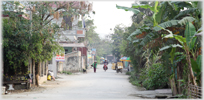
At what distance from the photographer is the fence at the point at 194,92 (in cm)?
905

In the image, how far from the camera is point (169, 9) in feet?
38.8

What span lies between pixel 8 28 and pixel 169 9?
25.9ft

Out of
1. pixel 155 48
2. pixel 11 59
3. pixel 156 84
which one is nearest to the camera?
pixel 155 48

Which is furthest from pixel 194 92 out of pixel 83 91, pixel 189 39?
pixel 83 91

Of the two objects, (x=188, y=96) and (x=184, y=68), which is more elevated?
(x=184, y=68)

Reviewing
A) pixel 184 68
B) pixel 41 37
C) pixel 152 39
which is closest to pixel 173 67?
pixel 184 68

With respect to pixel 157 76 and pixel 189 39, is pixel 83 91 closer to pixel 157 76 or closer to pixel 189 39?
pixel 157 76

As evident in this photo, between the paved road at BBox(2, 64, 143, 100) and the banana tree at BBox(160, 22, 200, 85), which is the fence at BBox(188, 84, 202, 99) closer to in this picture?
the banana tree at BBox(160, 22, 200, 85)

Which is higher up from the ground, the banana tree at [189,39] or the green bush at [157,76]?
the banana tree at [189,39]

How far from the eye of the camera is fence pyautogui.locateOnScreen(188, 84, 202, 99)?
356 inches

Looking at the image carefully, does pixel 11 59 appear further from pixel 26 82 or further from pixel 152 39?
pixel 152 39

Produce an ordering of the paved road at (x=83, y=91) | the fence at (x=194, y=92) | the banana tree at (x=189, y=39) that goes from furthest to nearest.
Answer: the paved road at (x=83, y=91)
the banana tree at (x=189, y=39)
the fence at (x=194, y=92)

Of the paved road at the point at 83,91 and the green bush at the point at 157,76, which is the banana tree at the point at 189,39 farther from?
the green bush at the point at 157,76

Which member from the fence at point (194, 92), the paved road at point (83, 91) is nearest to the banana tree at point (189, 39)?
the fence at point (194, 92)
